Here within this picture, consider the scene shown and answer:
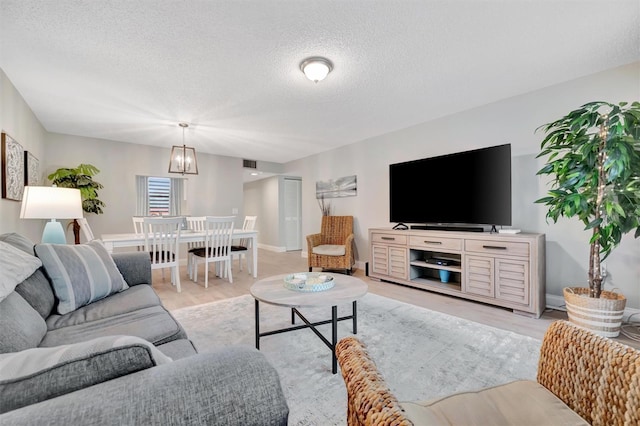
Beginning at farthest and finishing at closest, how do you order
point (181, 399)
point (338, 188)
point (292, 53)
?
point (338, 188) → point (292, 53) → point (181, 399)

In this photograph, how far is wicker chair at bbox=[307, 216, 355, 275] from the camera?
14.4 ft

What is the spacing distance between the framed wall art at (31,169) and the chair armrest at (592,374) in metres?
4.83

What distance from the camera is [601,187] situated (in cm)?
211

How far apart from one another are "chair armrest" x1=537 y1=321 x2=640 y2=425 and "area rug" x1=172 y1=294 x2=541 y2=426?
79 centimetres

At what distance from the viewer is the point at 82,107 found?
3307mm

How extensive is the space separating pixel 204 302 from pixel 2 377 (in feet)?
9.03

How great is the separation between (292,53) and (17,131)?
311cm

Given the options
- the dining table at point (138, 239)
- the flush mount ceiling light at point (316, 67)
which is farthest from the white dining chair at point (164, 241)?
the flush mount ceiling light at point (316, 67)

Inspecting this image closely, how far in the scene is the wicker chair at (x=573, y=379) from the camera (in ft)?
1.80

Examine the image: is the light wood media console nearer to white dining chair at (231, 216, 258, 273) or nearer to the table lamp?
white dining chair at (231, 216, 258, 273)

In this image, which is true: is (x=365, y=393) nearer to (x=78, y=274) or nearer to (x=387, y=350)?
(x=387, y=350)

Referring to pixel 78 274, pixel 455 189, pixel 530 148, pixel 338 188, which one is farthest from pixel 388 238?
pixel 78 274

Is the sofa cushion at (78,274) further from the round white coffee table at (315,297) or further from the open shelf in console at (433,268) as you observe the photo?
the open shelf in console at (433,268)

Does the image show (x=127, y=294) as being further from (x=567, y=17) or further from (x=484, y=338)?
(x=567, y=17)
